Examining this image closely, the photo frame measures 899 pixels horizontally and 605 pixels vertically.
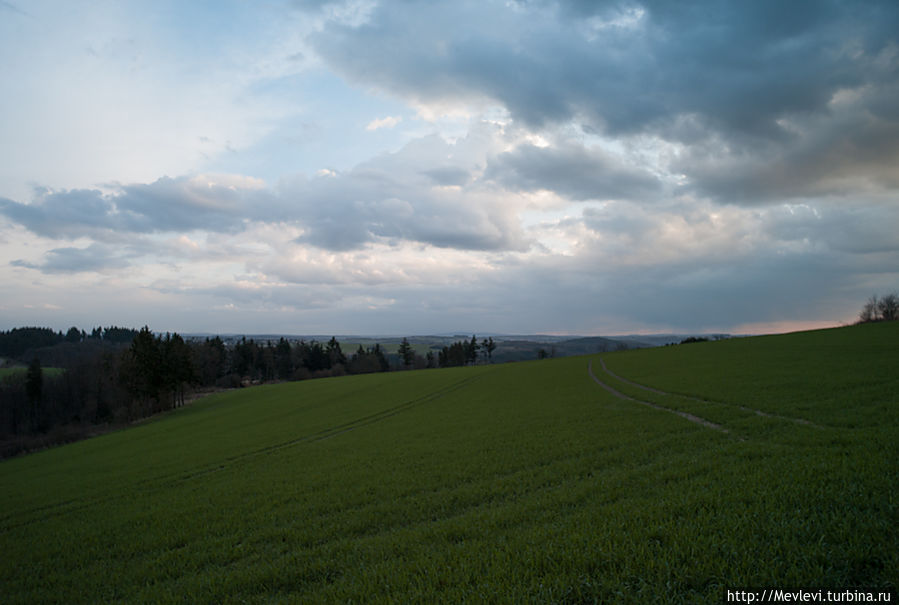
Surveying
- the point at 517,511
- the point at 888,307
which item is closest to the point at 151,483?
the point at 517,511

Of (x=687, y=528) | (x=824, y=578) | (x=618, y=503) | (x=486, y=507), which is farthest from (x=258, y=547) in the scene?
(x=824, y=578)

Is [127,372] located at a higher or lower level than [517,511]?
lower

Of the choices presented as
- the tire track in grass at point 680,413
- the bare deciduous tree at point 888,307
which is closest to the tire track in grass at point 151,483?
the tire track in grass at point 680,413

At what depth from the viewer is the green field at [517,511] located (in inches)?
183

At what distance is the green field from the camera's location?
4652 millimetres

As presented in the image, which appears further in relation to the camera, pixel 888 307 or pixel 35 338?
pixel 35 338

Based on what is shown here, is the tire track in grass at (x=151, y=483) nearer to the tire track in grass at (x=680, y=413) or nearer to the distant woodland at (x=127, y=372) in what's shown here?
the tire track in grass at (x=680, y=413)

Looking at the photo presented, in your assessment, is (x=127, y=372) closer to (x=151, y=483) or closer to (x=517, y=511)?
(x=151, y=483)

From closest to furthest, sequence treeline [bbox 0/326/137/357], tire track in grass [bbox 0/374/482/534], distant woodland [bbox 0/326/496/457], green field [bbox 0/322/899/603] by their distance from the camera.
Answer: green field [bbox 0/322/899/603] < tire track in grass [bbox 0/374/482/534] < distant woodland [bbox 0/326/496/457] < treeline [bbox 0/326/137/357]

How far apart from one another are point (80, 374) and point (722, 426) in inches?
4645

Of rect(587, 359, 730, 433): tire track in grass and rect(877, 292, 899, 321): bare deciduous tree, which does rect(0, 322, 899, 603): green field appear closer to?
rect(587, 359, 730, 433): tire track in grass

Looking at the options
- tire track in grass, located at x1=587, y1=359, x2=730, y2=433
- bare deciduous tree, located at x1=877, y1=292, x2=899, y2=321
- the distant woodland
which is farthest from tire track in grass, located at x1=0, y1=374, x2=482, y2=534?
bare deciduous tree, located at x1=877, y1=292, x2=899, y2=321

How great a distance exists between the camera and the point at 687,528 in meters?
5.29

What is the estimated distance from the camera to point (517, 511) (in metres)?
7.73
